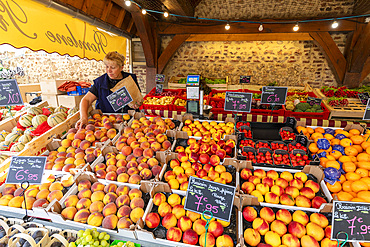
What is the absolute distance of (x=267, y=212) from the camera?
134cm

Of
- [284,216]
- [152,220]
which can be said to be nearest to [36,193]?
[152,220]

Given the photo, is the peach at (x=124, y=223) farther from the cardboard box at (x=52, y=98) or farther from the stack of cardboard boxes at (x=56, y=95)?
the cardboard box at (x=52, y=98)

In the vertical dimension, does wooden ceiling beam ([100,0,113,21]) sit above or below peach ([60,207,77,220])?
above

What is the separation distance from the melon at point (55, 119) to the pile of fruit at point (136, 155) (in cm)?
96

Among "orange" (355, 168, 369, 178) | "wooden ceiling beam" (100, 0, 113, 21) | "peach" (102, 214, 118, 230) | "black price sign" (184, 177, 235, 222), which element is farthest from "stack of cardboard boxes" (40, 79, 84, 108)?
"orange" (355, 168, 369, 178)

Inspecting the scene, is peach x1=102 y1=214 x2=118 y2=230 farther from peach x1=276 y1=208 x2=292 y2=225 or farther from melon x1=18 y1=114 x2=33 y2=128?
melon x1=18 y1=114 x2=33 y2=128

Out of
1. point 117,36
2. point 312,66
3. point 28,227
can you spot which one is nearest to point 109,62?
point 28,227

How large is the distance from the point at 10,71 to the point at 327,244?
37.9 ft

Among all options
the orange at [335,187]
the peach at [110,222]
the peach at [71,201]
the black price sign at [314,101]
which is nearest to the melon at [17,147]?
the peach at [71,201]

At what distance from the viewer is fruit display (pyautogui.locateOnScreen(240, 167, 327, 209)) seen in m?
1.44

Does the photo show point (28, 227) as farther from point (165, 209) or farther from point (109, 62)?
point (109, 62)

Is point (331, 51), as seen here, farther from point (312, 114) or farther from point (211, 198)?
point (211, 198)

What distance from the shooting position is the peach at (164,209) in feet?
4.54

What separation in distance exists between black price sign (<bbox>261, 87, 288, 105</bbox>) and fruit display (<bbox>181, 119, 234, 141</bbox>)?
2.82ft
